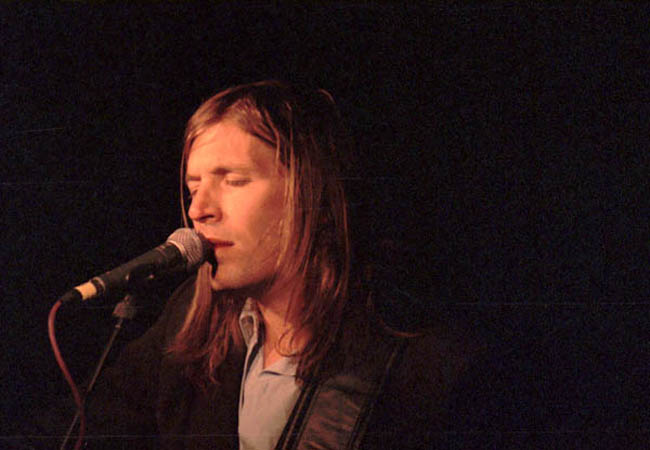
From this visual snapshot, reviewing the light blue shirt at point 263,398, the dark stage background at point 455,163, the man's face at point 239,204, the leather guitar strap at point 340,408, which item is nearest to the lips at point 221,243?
the man's face at point 239,204

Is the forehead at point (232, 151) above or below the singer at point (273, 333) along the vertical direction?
above

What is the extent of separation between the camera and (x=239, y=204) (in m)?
1.59

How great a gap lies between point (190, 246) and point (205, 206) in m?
0.16

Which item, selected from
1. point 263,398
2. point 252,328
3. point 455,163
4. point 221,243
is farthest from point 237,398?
point 455,163

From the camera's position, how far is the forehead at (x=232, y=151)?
5.22ft

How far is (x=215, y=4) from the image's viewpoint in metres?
1.71

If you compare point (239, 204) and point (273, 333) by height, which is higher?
point (239, 204)

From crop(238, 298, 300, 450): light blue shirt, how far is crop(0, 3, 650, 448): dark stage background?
0.32 m

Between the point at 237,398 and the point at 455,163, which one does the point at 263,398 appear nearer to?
the point at 237,398

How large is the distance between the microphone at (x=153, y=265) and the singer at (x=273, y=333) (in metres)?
0.07

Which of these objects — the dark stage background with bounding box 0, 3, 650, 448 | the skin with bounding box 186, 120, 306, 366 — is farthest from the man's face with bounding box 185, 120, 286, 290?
the dark stage background with bounding box 0, 3, 650, 448

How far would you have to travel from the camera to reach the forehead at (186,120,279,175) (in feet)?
5.22

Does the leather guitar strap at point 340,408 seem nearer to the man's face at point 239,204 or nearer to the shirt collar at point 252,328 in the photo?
the shirt collar at point 252,328

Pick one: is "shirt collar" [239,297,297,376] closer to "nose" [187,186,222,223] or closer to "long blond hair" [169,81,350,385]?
"long blond hair" [169,81,350,385]
